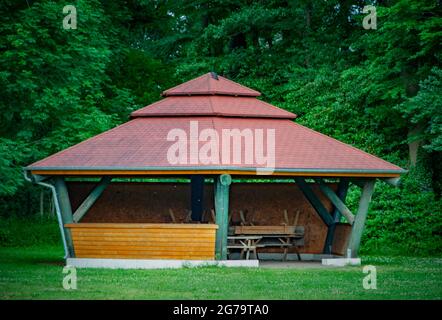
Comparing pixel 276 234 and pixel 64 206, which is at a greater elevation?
pixel 64 206

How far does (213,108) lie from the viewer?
22828mm

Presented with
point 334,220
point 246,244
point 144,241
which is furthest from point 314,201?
point 144,241

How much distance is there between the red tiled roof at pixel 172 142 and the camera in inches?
834

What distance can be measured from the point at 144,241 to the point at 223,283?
412 centimetres

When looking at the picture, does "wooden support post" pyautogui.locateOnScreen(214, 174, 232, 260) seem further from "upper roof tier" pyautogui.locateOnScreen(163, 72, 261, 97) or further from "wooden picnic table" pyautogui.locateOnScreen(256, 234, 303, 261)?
"upper roof tier" pyautogui.locateOnScreen(163, 72, 261, 97)

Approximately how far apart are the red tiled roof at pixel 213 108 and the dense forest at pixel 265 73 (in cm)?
474

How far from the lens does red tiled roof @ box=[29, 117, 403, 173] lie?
69.5 ft

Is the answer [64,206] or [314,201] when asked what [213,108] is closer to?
[314,201]

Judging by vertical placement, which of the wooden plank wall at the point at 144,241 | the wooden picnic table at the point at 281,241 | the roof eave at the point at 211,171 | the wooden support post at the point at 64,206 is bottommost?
the wooden picnic table at the point at 281,241

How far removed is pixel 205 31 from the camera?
3981 cm

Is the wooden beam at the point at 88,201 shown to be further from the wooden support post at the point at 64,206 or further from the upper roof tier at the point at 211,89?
the upper roof tier at the point at 211,89

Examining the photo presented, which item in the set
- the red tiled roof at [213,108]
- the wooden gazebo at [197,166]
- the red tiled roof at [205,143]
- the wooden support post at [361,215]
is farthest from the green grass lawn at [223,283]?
the red tiled roof at [213,108]

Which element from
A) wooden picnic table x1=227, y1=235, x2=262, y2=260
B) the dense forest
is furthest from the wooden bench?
the dense forest
